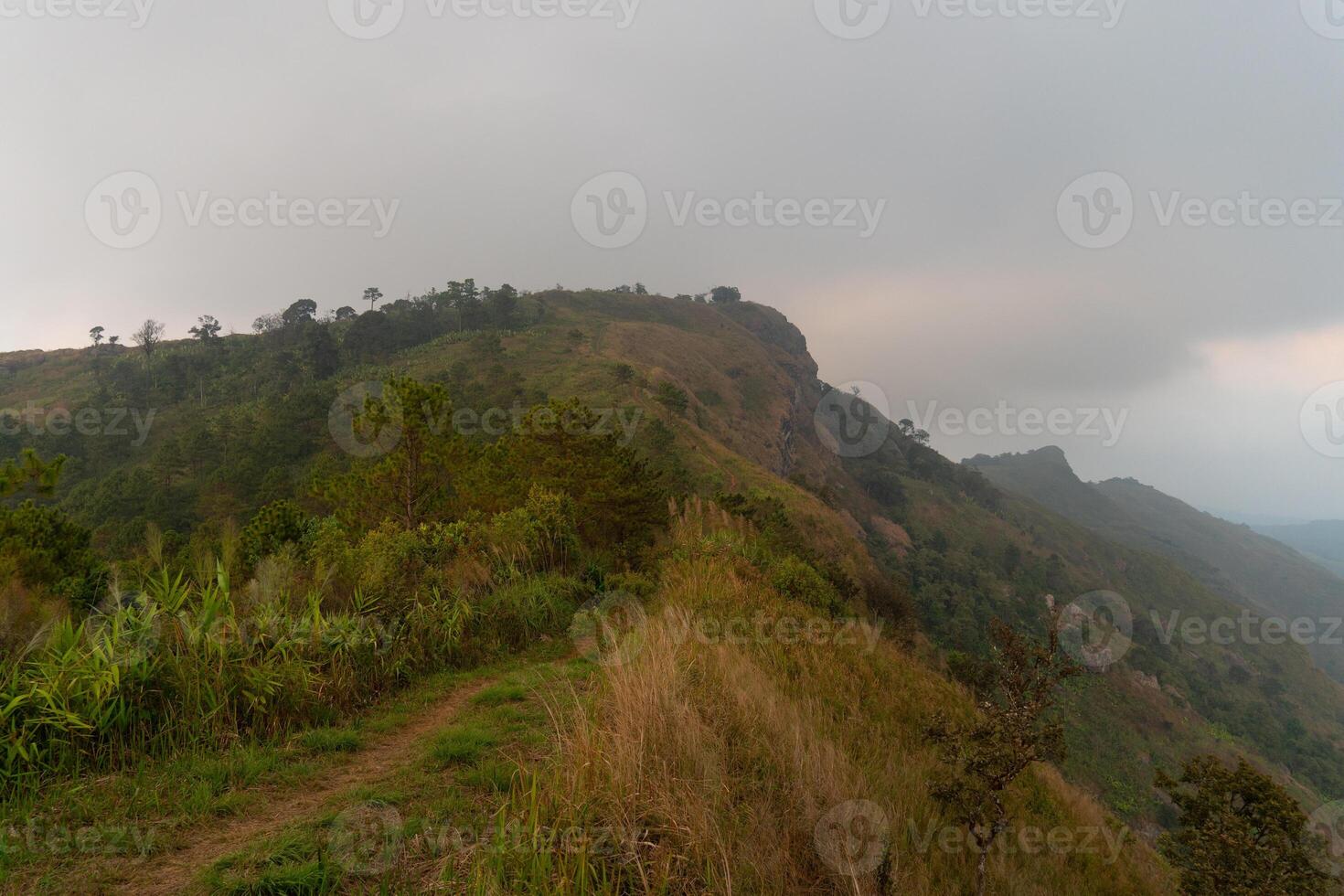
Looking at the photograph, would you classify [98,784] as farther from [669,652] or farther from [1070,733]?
[1070,733]

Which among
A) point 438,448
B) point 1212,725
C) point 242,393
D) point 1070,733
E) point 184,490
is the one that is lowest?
point 1212,725

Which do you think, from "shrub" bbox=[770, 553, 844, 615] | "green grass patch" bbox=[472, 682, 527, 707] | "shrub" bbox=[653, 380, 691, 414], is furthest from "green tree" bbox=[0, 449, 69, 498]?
"shrub" bbox=[653, 380, 691, 414]

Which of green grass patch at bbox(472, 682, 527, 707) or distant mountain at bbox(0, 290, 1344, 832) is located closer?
green grass patch at bbox(472, 682, 527, 707)

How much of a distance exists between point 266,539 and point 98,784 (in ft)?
41.9

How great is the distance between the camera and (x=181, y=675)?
174 inches

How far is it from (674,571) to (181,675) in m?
7.21

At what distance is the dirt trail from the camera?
2.84 metres

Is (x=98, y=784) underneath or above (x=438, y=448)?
underneath

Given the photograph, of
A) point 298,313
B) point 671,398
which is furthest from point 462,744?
point 298,313

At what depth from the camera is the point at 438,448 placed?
47.2ft

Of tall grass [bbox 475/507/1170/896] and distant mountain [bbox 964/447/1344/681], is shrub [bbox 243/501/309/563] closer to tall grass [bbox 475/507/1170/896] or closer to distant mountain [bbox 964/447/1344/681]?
tall grass [bbox 475/507/1170/896]

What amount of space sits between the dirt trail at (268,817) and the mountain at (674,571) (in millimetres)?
188

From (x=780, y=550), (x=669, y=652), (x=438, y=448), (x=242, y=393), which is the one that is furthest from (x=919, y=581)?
(x=242, y=393)

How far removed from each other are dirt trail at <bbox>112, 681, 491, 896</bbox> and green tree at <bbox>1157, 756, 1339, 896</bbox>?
526cm
